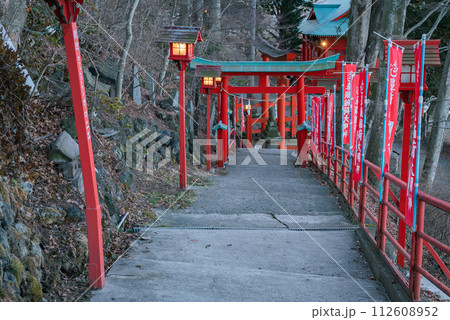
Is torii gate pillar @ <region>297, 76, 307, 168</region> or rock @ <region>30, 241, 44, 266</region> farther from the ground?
torii gate pillar @ <region>297, 76, 307, 168</region>

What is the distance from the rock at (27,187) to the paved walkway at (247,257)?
53.8 inches

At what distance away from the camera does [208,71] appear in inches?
609

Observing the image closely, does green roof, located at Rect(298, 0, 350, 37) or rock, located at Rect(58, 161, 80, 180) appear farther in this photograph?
green roof, located at Rect(298, 0, 350, 37)

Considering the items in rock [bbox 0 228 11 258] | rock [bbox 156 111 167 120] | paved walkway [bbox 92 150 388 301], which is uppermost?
rock [bbox 156 111 167 120]

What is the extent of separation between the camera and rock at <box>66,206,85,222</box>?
5.68m

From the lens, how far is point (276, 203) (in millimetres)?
10070

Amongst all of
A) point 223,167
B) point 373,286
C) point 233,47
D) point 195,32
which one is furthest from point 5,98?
point 233,47

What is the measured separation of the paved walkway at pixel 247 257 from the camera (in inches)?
186

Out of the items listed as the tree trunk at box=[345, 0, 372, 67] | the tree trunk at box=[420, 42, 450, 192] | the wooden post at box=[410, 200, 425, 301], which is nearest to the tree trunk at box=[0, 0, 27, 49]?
the wooden post at box=[410, 200, 425, 301]

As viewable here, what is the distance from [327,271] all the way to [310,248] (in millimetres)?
970

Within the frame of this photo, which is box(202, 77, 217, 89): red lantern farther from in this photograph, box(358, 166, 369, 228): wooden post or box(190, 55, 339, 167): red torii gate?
box(358, 166, 369, 228): wooden post

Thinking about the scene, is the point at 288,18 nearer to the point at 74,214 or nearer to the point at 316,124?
the point at 316,124

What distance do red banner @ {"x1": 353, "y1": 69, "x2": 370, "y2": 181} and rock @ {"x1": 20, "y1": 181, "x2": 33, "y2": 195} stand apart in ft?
16.0

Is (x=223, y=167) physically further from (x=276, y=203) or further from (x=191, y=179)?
(x=276, y=203)
